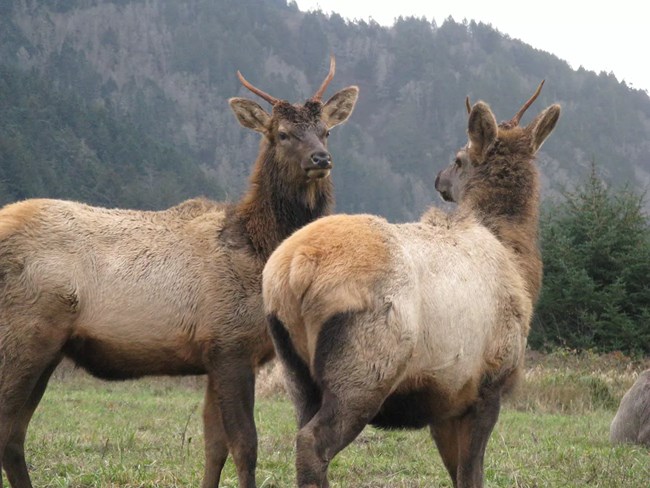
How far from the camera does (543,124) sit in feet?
20.1

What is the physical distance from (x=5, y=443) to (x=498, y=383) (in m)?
3.11

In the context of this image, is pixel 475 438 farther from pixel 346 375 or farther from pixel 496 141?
pixel 496 141

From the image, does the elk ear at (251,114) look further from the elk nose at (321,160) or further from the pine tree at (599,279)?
the pine tree at (599,279)

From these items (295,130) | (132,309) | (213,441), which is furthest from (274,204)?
(213,441)

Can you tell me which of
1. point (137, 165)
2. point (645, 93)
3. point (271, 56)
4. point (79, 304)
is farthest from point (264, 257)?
point (645, 93)

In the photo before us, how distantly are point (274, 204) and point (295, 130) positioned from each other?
0.68m

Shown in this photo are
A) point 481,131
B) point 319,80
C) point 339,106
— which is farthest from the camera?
point 319,80

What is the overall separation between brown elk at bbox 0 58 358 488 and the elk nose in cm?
72

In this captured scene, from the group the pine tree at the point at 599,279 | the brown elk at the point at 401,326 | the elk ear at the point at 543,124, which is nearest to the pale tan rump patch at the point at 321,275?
the brown elk at the point at 401,326

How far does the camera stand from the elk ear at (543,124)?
6121mm

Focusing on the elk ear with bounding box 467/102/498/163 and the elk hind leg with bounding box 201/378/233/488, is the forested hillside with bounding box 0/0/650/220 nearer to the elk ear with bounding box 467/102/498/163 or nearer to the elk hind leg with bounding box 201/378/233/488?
the elk hind leg with bounding box 201/378/233/488

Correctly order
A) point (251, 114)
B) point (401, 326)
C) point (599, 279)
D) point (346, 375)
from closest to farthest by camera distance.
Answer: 1. point (346, 375)
2. point (401, 326)
3. point (251, 114)
4. point (599, 279)

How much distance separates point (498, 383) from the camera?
5.01m

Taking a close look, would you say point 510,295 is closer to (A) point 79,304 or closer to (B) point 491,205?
(B) point 491,205
